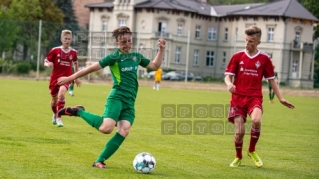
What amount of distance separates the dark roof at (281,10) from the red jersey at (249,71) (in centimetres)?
6828

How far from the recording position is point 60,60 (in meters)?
15.5

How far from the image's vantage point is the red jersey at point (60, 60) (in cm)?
1548

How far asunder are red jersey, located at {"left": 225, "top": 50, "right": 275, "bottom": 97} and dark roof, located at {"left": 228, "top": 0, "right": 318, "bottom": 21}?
6828 cm

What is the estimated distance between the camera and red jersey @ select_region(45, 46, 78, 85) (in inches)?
609

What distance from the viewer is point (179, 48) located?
245ft

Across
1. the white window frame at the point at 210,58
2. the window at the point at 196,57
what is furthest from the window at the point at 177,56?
the white window frame at the point at 210,58

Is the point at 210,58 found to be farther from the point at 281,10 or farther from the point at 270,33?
the point at 281,10

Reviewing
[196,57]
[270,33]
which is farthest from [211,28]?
[270,33]

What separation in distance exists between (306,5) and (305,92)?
38.5 meters

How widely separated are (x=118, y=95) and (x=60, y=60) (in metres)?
6.29

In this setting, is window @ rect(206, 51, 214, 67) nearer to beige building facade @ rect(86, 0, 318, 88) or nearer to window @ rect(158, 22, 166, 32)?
beige building facade @ rect(86, 0, 318, 88)

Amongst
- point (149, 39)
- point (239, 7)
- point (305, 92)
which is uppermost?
point (239, 7)

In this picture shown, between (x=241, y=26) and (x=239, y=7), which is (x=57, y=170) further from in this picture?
(x=239, y=7)

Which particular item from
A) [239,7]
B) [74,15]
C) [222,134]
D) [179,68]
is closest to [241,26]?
[239,7]
